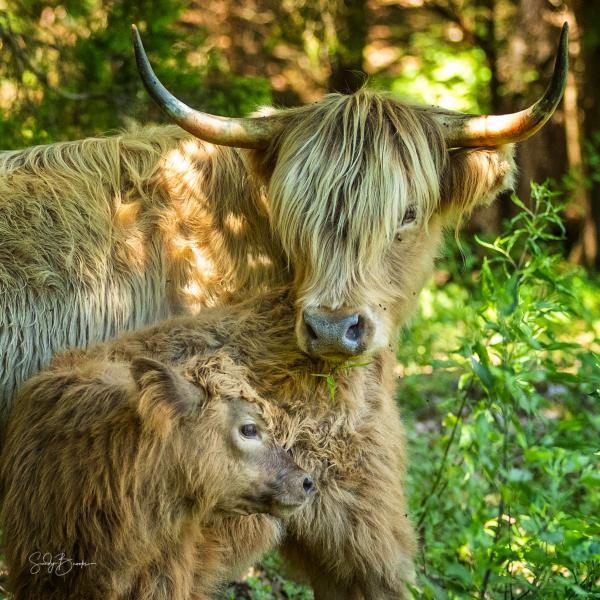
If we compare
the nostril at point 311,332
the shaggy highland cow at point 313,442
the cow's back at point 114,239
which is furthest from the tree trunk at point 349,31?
the nostril at point 311,332

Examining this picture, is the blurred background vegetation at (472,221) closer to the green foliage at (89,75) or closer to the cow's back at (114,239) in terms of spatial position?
the green foliage at (89,75)

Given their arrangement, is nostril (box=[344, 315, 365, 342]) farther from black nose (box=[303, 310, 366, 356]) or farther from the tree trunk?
the tree trunk

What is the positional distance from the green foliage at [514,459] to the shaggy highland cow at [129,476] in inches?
37.9

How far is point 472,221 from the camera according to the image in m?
15.0

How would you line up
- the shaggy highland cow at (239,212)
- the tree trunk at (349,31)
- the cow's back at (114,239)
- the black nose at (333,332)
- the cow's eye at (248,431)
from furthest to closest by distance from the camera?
the tree trunk at (349,31), the cow's back at (114,239), the shaggy highland cow at (239,212), the black nose at (333,332), the cow's eye at (248,431)

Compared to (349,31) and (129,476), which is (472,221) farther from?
(129,476)

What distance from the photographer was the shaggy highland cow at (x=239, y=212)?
5.27m

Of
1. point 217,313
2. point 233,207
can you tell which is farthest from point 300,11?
point 217,313

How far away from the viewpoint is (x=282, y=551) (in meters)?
5.41

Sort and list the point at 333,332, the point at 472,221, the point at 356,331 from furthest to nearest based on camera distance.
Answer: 1. the point at 472,221
2. the point at 356,331
3. the point at 333,332

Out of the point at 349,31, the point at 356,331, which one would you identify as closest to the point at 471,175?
the point at 356,331

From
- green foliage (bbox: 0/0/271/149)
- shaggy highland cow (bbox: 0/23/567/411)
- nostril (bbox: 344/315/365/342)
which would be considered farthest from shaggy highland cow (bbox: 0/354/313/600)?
green foliage (bbox: 0/0/271/149)

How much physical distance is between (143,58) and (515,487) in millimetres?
2771

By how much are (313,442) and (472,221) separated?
10.5 meters
